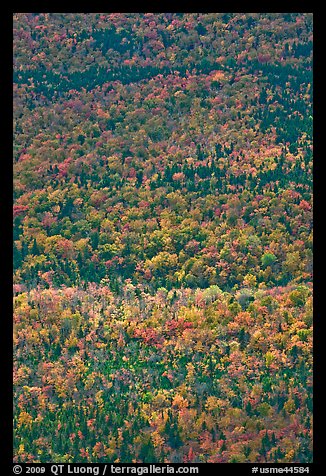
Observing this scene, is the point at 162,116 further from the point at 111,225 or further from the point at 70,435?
the point at 70,435

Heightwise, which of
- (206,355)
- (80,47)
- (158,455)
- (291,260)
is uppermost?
(80,47)

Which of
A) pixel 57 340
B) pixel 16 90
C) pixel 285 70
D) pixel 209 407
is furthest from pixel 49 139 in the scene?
pixel 209 407

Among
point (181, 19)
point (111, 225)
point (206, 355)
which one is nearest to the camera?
point (206, 355)

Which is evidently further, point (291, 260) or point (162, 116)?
point (162, 116)

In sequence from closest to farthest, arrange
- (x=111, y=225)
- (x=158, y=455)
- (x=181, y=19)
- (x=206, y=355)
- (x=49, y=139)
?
(x=158, y=455)
(x=206, y=355)
(x=111, y=225)
(x=49, y=139)
(x=181, y=19)

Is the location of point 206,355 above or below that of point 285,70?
below

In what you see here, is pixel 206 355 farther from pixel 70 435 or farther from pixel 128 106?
pixel 128 106
